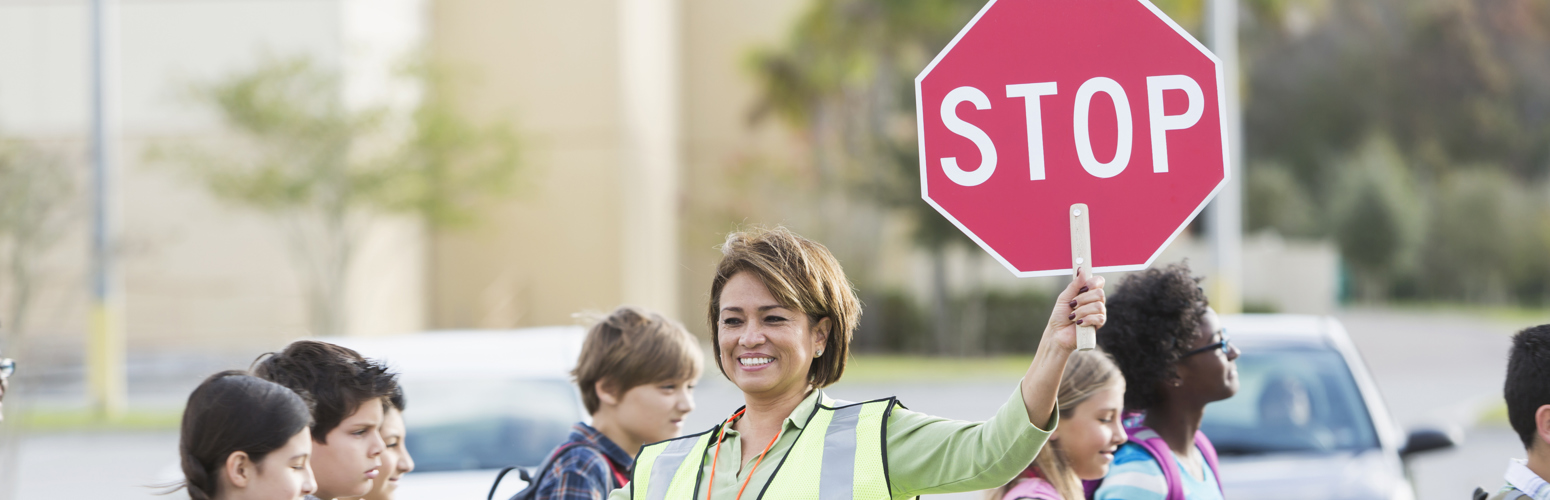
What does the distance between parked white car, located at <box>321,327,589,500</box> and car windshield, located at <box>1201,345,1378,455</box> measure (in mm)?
2569

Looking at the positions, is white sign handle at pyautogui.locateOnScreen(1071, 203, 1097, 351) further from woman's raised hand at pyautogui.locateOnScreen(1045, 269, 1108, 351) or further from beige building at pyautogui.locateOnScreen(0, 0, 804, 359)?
beige building at pyautogui.locateOnScreen(0, 0, 804, 359)

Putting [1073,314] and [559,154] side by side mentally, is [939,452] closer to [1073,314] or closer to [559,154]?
[1073,314]

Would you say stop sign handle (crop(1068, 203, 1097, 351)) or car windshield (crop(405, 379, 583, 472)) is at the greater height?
stop sign handle (crop(1068, 203, 1097, 351))

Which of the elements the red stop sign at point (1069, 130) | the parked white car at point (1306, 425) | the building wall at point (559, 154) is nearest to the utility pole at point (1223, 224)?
the parked white car at point (1306, 425)

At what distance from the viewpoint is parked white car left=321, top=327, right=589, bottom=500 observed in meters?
5.21

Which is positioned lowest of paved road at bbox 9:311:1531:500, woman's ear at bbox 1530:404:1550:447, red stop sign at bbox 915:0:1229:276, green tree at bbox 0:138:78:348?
paved road at bbox 9:311:1531:500

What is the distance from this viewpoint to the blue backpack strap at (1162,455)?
3.11m

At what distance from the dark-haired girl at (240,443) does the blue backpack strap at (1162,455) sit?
5.96 ft

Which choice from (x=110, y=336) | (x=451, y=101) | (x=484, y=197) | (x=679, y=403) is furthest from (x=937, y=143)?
(x=484, y=197)

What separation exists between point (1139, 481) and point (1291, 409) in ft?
9.81

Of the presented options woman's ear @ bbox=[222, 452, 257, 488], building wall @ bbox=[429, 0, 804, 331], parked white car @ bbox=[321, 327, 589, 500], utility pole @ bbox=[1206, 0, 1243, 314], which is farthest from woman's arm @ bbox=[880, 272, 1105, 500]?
building wall @ bbox=[429, 0, 804, 331]

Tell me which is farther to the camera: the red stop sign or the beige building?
the beige building

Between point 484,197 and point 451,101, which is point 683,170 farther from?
point 451,101

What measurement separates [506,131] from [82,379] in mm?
7207
